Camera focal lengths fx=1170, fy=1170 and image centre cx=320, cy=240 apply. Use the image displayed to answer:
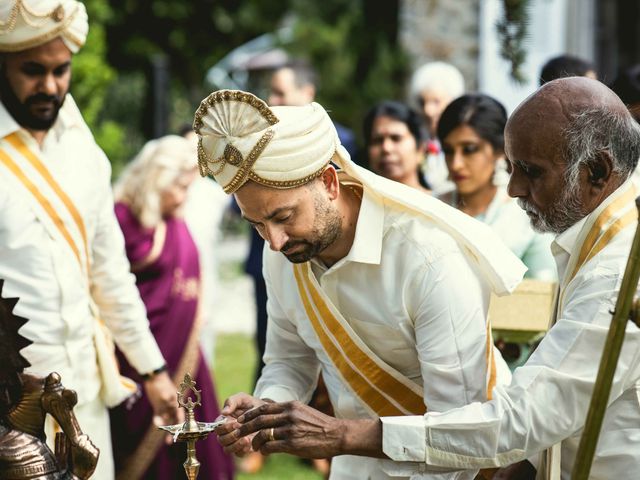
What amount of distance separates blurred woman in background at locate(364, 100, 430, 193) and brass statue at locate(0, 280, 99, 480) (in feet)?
11.6

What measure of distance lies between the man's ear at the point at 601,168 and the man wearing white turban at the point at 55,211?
7.28ft

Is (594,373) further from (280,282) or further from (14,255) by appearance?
(14,255)

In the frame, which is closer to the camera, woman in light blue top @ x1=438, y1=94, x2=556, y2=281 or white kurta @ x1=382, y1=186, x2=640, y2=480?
white kurta @ x1=382, y1=186, x2=640, y2=480

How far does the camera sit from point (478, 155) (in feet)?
18.0

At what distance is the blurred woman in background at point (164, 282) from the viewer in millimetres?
7078

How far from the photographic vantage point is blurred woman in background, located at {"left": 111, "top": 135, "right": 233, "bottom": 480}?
7.08 metres

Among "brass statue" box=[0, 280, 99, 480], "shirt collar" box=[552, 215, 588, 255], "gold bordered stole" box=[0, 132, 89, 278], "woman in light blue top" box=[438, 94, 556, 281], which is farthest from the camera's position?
"woman in light blue top" box=[438, 94, 556, 281]

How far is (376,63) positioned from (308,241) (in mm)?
14006

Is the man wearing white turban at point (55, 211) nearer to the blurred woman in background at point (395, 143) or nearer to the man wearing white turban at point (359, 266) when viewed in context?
the man wearing white turban at point (359, 266)

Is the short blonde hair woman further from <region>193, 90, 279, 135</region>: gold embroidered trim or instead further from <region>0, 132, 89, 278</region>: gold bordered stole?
<region>193, 90, 279, 135</region>: gold embroidered trim

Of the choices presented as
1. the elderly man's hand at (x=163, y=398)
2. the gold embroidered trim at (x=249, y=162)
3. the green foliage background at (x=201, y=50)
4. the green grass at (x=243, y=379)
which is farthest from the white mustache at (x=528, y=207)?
the green foliage background at (x=201, y=50)

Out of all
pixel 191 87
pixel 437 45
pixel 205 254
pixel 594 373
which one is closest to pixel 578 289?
pixel 594 373

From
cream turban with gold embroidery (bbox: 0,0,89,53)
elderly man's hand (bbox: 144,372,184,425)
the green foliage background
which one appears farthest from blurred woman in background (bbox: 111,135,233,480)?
cream turban with gold embroidery (bbox: 0,0,89,53)

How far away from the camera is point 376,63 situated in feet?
56.3
